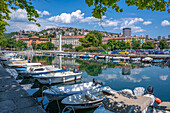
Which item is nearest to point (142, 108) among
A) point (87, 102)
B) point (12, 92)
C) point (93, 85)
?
point (87, 102)

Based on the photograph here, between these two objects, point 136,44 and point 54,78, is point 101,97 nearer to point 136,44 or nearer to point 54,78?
point 54,78

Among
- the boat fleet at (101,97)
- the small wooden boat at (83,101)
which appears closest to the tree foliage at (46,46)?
the boat fleet at (101,97)

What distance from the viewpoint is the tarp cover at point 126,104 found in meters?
4.63

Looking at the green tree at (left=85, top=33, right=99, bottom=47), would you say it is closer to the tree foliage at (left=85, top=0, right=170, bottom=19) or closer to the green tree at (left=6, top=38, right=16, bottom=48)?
the green tree at (left=6, top=38, right=16, bottom=48)

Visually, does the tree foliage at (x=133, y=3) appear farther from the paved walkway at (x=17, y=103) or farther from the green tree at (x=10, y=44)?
the green tree at (x=10, y=44)

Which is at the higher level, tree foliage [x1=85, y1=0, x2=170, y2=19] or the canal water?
tree foliage [x1=85, y1=0, x2=170, y2=19]

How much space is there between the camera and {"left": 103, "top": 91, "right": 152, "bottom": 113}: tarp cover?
463 cm

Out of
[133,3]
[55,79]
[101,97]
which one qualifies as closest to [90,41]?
[55,79]

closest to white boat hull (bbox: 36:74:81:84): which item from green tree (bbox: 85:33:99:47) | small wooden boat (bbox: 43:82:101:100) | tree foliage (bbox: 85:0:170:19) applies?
small wooden boat (bbox: 43:82:101:100)

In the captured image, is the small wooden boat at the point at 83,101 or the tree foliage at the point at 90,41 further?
the tree foliage at the point at 90,41

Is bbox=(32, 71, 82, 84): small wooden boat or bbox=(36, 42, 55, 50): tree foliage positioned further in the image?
bbox=(36, 42, 55, 50): tree foliage

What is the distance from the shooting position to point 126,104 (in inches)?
190

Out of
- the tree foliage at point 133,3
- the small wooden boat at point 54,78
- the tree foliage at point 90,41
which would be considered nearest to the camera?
the tree foliage at point 133,3

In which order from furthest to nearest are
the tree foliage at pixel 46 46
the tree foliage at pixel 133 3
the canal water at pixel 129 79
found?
the tree foliage at pixel 46 46 < the canal water at pixel 129 79 < the tree foliage at pixel 133 3
